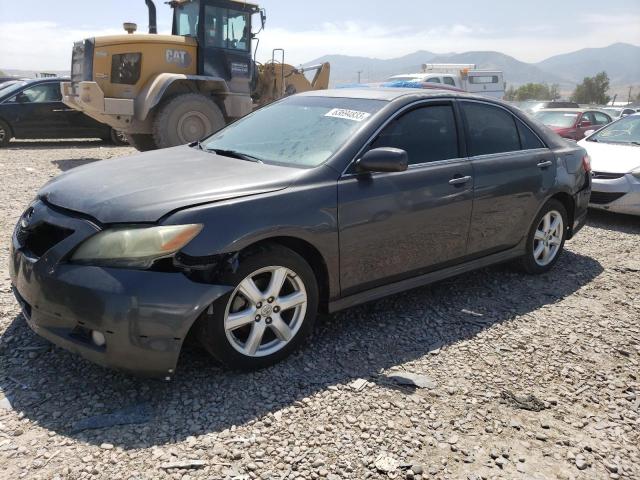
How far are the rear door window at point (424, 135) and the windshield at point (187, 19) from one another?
25.7 ft

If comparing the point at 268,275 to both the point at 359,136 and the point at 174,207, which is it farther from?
the point at 359,136

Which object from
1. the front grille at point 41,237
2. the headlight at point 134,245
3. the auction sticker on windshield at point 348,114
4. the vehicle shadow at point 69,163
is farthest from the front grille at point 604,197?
the vehicle shadow at point 69,163

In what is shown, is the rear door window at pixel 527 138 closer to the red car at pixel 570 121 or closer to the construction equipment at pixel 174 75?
the construction equipment at pixel 174 75

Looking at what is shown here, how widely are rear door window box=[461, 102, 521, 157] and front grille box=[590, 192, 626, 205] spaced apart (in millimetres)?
3112

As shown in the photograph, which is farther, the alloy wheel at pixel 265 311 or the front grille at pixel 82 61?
the front grille at pixel 82 61

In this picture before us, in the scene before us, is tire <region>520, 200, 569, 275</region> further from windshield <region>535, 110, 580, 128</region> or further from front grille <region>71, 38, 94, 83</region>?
windshield <region>535, 110, 580, 128</region>

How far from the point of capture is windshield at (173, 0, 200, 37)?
10574 mm

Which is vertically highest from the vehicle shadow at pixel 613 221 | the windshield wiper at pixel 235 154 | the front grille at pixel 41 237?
the windshield wiper at pixel 235 154

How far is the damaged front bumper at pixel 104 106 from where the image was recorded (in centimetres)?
959

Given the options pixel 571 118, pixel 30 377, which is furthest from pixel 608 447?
pixel 571 118

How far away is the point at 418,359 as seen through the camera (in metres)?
3.42

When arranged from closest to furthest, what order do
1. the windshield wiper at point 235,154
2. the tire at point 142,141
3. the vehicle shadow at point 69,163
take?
the windshield wiper at point 235,154, the vehicle shadow at point 69,163, the tire at point 142,141

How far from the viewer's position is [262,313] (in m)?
3.08

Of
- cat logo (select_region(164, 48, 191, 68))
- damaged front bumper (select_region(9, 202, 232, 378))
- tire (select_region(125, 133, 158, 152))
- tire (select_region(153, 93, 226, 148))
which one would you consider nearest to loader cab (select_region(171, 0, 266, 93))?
cat logo (select_region(164, 48, 191, 68))
